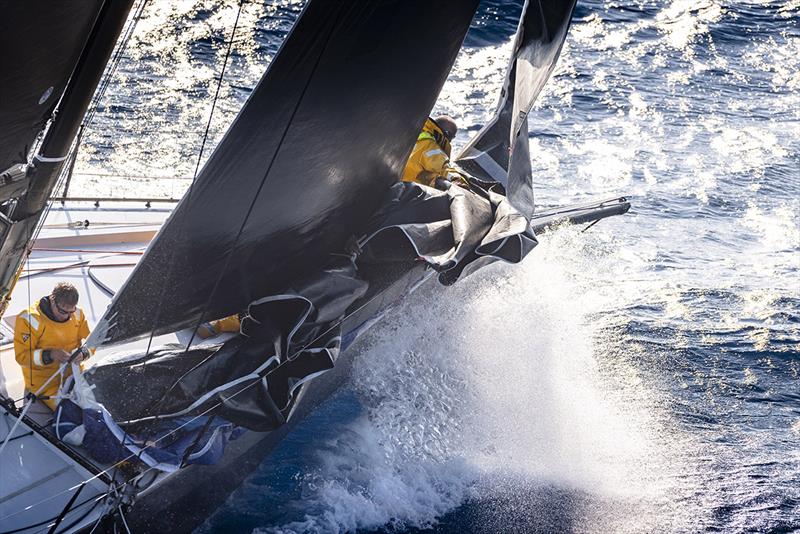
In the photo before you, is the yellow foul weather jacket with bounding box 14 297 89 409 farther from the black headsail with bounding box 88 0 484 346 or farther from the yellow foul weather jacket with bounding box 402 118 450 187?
the yellow foul weather jacket with bounding box 402 118 450 187

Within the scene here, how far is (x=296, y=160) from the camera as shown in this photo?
522 cm

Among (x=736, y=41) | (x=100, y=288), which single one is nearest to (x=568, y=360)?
(x=100, y=288)

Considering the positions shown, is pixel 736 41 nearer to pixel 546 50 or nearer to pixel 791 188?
pixel 791 188

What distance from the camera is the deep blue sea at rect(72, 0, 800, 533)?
6.52 m

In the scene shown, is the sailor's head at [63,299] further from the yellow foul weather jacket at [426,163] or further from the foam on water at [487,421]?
the yellow foul weather jacket at [426,163]

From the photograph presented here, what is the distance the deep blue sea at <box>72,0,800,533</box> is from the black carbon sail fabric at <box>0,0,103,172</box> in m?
2.75

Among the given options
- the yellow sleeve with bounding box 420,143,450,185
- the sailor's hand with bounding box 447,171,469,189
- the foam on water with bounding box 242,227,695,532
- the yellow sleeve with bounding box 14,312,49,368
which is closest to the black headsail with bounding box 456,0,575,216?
the sailor's hand with bounding box 447,171,469,189

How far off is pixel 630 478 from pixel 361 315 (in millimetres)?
2352

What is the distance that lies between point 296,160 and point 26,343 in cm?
195

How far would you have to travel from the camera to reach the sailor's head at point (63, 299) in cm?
532

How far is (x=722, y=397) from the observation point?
7.98 meters

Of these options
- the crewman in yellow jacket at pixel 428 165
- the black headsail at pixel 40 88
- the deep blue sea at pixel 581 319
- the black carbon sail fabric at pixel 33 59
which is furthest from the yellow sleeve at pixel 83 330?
the crewman in yellow jacket at pixel 428 165

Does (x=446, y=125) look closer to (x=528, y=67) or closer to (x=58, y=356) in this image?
(x=528, y=67)

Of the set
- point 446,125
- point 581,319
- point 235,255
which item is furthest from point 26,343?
point 581,319
